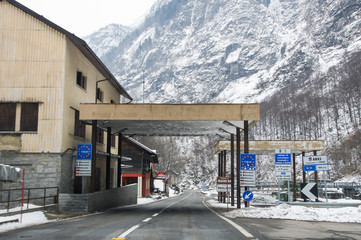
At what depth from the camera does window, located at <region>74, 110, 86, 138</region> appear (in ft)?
74.2

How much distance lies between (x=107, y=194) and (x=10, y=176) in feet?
37.7

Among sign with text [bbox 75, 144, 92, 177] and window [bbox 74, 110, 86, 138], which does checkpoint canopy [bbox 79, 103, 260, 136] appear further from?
window [bbox 74, 110, 86, 138]

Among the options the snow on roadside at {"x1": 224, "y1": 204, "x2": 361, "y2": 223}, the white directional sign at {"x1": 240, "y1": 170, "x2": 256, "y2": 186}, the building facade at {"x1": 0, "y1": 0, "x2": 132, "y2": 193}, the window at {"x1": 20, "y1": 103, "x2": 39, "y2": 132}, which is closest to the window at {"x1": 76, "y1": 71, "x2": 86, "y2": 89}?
the building facade at {"x1": 0, "y1": 0, "x2": 132, "y2": 193}

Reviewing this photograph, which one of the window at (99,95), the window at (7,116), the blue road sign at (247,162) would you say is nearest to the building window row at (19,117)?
the window at (7,116)

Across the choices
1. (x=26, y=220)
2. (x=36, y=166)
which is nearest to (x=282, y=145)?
(x=36, y=166)

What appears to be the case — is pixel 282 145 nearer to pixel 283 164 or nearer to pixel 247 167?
pixel 247 167

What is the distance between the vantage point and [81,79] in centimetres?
2389

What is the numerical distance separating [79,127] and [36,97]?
3.84 metres

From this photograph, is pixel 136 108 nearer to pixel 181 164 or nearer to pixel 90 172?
pixel 90 172

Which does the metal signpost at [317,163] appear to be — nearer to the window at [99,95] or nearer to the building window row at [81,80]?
the building window row at [81,80]

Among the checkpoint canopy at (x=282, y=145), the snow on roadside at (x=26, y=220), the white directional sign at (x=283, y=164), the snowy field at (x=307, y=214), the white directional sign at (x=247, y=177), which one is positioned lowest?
the snow on roadside at (x=26, y=220)

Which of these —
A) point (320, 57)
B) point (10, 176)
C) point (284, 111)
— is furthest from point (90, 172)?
point (320, 57)

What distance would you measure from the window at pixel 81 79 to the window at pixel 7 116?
449cm

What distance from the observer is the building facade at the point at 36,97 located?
63.8ft
